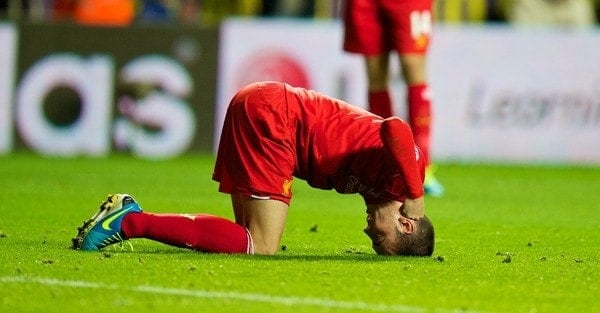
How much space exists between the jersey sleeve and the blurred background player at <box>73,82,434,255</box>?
0.01 meters

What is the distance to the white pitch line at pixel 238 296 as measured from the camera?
4.99m

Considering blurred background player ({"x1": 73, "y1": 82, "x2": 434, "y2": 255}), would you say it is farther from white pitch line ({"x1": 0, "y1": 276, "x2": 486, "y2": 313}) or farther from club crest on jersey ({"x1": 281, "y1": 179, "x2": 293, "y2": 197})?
white pitch line ({"x1": 0, "y1": 276, "x2": 486, "y2": 313})

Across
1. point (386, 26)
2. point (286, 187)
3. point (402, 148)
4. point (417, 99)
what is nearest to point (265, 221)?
point (286, 187)

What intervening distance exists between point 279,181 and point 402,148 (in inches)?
23.1

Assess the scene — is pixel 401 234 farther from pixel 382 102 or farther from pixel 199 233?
pixel 382 102

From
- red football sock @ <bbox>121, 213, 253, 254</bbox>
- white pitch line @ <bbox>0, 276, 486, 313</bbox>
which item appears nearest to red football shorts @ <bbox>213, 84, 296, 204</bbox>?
red football sock @ <bbox>121, 213, 253, 254</bbox>

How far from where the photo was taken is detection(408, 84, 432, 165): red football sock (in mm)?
10273

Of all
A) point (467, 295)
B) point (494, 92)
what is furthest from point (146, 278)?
point (494, 92)

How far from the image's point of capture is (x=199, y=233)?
6.47 metres

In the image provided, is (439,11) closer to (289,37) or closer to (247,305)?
(289,37)

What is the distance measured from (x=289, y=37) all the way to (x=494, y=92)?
2067mm

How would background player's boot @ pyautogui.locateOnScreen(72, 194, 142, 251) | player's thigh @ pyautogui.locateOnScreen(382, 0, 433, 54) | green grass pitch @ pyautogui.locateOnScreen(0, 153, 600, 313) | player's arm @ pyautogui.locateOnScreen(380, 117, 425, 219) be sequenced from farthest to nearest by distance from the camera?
player's thigh @ pyautogui.locateOnScreen(382, 0, 433, 54) < background player's boot @ pyautogui.locateOnScreen(72, 194, 142, 251) < player's arm @ pyautogui.locateOnScreen(380, 117, 425, 219) < green grass pitch @ pyautogui.locateOnScreen(0, 153, 600, 313)

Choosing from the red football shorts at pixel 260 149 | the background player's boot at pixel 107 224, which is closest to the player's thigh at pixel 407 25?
the red football shorts at pixel 260 149

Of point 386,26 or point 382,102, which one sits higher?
point 386,26
